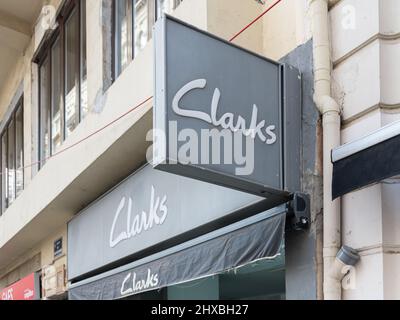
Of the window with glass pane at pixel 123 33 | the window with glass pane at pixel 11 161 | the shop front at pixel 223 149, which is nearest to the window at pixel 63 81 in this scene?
the window with glass pane at pixel 123 33

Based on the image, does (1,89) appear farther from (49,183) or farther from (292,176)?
(292,176)

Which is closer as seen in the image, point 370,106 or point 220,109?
point 370,106

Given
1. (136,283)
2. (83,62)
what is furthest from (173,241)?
(83,62)

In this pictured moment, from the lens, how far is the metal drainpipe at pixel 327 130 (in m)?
3.89

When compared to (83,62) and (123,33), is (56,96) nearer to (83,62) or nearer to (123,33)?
(83,62)

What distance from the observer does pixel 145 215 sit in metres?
6.63

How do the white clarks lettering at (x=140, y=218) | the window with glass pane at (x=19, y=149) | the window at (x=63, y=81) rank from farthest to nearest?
the window with glass pane at (x=19, y=149), the window at (x=63, y=81), the white clarks lettering at (x=140, y=218)

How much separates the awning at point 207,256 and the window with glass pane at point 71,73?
308cm

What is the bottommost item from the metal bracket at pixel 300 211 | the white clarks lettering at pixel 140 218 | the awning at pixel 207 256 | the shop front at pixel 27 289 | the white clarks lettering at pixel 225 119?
the shop front at pixel 27 289

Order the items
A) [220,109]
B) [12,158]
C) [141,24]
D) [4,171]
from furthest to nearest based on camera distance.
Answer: [4,171]
[12,158]
[141,24]
[220,109]

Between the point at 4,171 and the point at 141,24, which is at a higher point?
the point at 141,24

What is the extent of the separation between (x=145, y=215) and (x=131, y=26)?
2.39m

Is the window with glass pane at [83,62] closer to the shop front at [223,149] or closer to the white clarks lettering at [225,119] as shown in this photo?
the shop front at [223,149]

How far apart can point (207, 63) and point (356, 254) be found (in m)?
1.63
